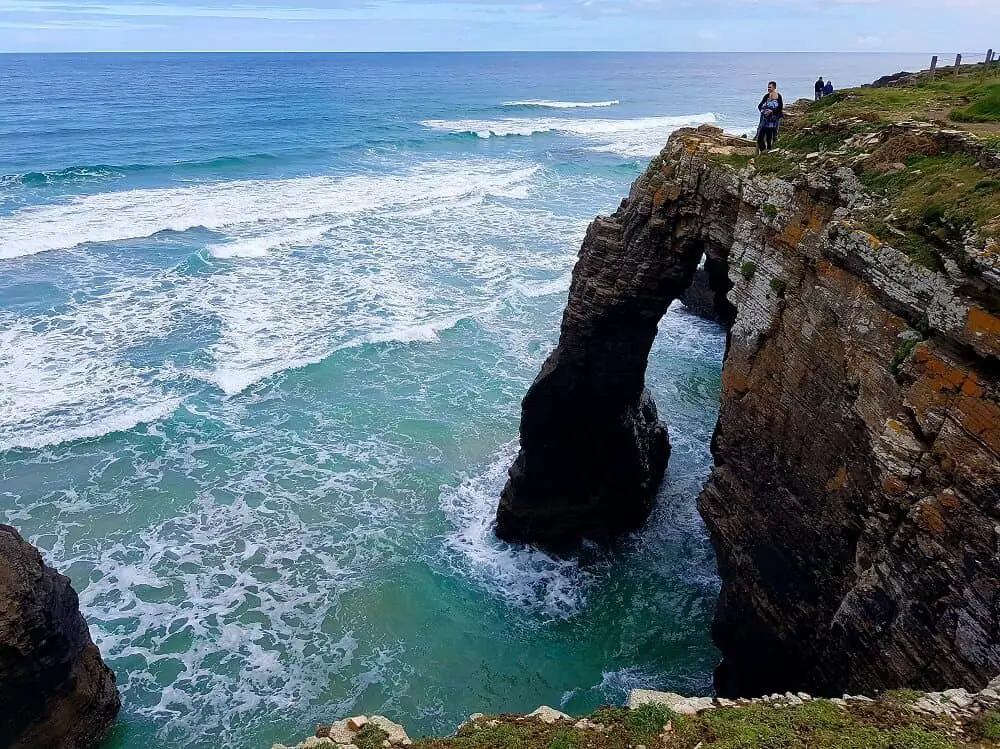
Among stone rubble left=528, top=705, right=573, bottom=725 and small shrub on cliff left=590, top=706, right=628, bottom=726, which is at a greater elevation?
small shrub on cliff left=590, top=706, right=628, bottom=726

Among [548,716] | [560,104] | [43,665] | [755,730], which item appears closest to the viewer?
[755,730]

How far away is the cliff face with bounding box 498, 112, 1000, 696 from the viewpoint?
8383 millimetres

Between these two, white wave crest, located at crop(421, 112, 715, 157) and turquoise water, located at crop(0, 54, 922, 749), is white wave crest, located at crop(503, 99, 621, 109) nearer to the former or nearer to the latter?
white wave crest, located at crop(421, 112, 715, 157)

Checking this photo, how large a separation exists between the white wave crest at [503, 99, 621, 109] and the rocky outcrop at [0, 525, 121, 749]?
105313mm

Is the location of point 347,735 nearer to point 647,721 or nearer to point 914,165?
point 647,721

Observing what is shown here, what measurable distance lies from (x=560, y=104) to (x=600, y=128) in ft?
90.6

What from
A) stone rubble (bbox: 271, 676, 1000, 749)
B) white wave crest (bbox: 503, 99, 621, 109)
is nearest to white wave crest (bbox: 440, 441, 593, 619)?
stone rubble (bbox: 271, 676, 1000, 749)

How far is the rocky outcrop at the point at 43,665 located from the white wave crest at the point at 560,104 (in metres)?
105

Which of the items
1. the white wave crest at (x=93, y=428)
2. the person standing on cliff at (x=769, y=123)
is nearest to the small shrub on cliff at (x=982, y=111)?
the person standing on cliff at (x=769, y=123)

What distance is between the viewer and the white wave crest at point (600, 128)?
2990 inches

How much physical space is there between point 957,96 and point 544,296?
19833 millimetres

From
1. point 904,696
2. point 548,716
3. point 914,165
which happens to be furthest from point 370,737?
point 914,165

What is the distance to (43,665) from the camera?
1271cm

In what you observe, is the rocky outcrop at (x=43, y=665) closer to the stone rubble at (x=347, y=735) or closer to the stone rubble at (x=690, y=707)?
the stone rubble at (x=347, y=735)
